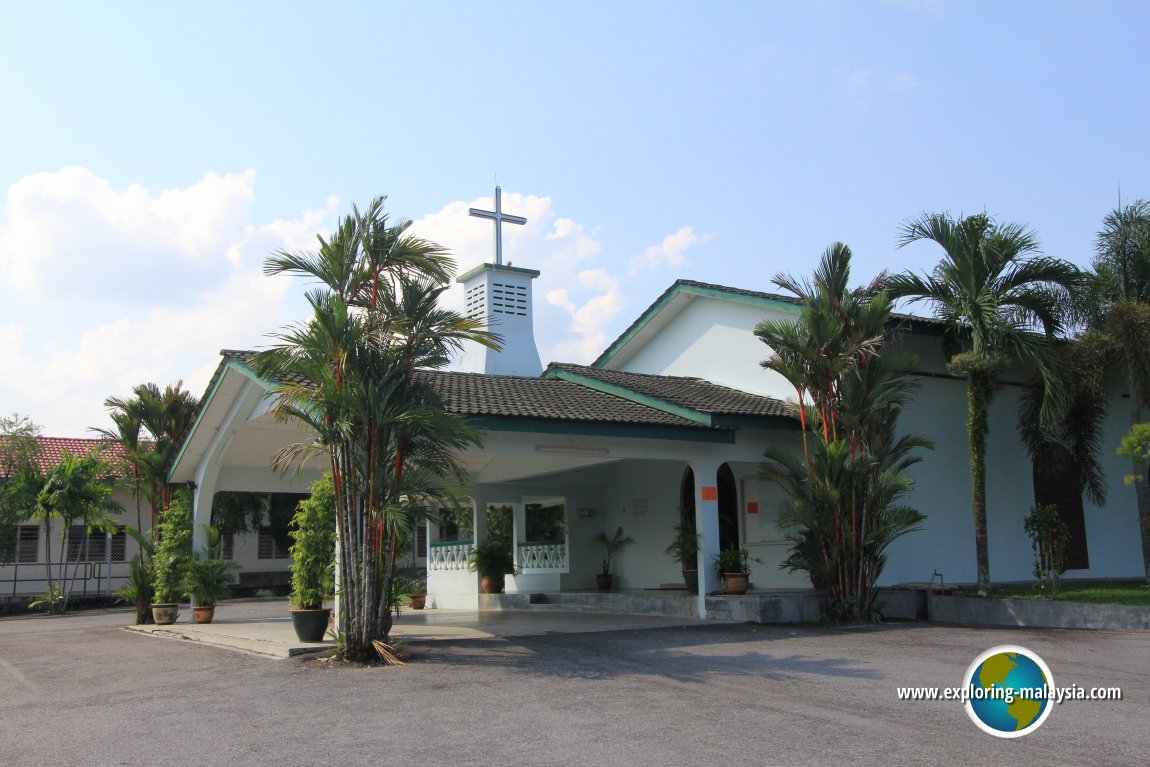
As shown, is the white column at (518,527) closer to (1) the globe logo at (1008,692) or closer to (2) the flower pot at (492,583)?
(2) the flower pot at (492,583)

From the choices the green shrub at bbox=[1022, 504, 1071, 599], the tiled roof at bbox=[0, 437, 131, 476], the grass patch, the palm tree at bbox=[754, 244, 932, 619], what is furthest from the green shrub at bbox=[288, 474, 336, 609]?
the tiled roof at bbox=[0, 437, 131, 476]

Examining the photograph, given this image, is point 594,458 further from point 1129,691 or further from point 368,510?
point 1129,691

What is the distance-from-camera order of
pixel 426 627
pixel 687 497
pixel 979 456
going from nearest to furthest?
1. pixel 979 456
2. pixel 426 627
3. pixel 687 497

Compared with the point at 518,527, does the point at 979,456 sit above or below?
above

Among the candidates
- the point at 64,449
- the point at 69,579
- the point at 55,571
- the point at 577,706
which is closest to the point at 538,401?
the point at 577,706

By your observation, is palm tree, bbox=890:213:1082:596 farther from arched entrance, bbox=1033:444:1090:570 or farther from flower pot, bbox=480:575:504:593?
flower pot, bbox=480:575:504:593

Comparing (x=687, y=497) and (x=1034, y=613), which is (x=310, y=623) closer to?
(x=687, y=497)

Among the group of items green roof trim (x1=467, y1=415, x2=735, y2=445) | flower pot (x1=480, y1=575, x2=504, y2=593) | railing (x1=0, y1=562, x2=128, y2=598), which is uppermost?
green roof trim (x1=467, y1=415, x2=735, y2=445)

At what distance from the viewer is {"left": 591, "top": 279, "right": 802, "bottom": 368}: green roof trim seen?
59.2 ft

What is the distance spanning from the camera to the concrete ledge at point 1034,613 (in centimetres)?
1288

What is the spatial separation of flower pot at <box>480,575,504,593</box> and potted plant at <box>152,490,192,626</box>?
6.42 m

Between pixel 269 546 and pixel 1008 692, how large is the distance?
3171 cm

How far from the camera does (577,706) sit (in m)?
8.00

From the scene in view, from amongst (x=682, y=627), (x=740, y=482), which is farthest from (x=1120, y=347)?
(x=682, y=627)
